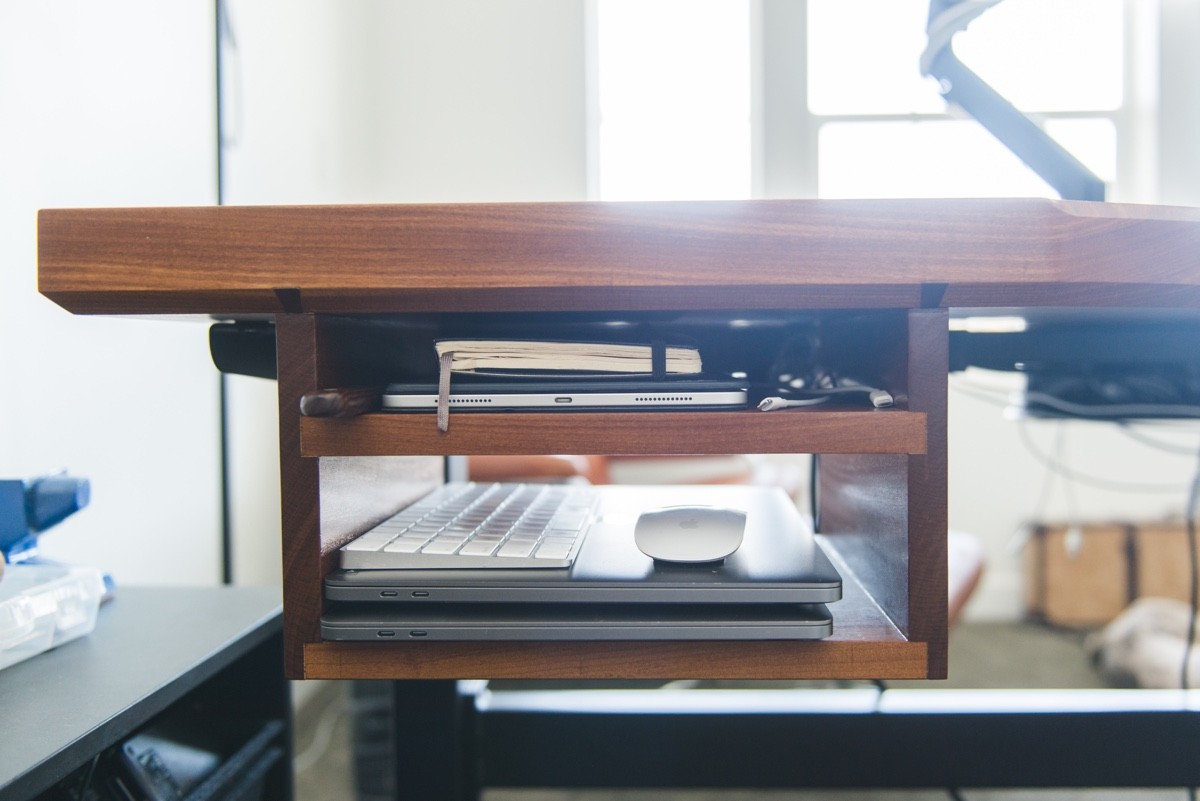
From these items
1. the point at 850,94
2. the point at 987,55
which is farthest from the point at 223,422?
the point at 987,55

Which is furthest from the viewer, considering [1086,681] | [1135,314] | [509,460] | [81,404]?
[1086,681]

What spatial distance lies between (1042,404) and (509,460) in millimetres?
962

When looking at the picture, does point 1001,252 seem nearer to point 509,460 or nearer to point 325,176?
→ point 509,460

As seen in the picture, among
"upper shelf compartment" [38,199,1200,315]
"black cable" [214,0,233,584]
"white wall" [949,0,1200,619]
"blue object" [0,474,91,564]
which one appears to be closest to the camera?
"upper shelf compartment" [38,199,1200,315]

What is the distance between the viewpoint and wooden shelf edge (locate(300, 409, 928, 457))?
0.41 metres

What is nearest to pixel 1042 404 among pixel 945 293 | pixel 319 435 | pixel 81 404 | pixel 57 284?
pixel 945 293

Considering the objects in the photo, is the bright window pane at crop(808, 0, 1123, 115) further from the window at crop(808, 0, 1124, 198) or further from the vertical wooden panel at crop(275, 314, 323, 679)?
the vertical wooden panel at crop(275, 314, 323, 679)

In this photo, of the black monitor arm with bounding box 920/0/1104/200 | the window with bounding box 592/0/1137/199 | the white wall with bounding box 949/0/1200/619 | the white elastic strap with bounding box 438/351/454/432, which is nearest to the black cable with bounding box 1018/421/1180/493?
the white wall with bounding box 949/0/1200/619

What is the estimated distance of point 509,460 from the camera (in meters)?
1.52

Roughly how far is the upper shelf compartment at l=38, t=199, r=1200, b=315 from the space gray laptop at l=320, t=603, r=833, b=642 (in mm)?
189

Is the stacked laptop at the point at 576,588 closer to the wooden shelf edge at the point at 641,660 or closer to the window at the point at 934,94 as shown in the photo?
the wooden shelf edge at the point at 641,660

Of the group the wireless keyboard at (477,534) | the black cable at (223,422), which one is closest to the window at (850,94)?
the black cable at (223,422)

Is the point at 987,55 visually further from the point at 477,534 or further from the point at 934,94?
the point at 477,534

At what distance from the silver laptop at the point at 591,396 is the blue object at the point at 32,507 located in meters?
0.34
